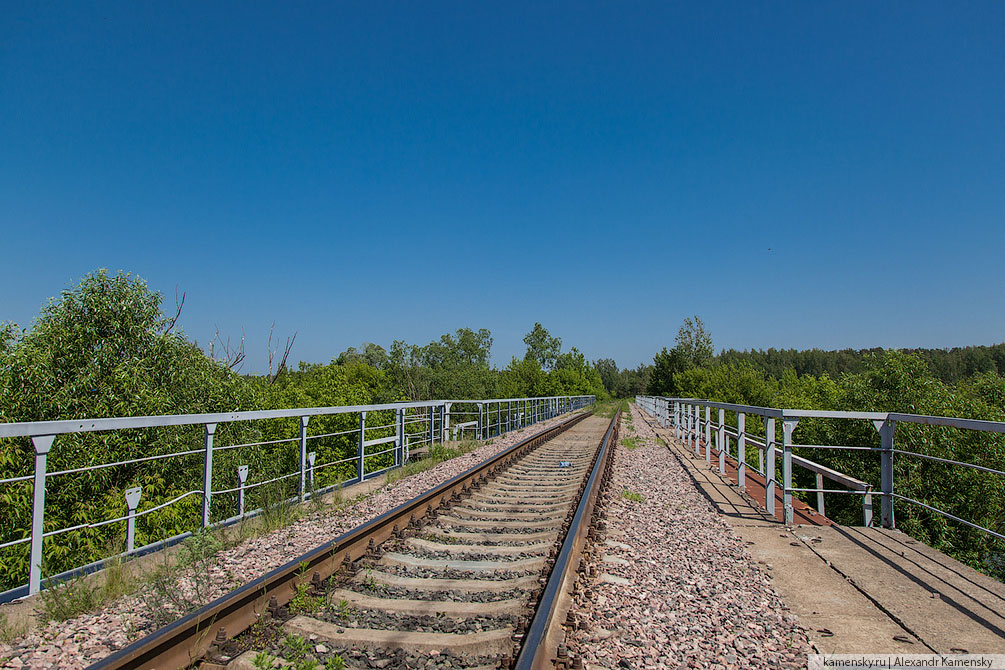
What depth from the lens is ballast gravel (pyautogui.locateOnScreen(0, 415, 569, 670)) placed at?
2.94 meters

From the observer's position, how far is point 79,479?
9438 millimetres

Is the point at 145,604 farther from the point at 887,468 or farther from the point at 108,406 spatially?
the point at 108,406

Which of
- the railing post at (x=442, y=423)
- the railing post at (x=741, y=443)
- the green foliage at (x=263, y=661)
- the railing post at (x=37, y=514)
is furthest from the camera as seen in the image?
the railing post at (x=442, y=423)

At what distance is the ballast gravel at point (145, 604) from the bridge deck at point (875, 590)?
3863mm

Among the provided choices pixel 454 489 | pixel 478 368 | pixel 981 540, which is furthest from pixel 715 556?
pixel 478 368

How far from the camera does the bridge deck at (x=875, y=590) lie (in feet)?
10.6

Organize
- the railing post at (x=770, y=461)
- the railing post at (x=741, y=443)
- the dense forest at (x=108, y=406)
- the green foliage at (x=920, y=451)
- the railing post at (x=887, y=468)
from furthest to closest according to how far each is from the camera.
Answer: the green foliage at (x=920, y=451) < the dense forest at (x=108, y=406) < the railing post at (x=741, y=443) < the railing post at (x=770, y=461) < the railing post at (x=887, y=468)

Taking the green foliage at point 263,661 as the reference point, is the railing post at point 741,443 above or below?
above

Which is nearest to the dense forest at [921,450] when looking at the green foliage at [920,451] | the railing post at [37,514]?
the green foliage at [920,451]

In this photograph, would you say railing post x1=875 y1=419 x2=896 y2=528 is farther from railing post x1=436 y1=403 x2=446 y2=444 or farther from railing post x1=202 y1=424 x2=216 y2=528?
railing post x1=436 y1=403 x2=446 y2=444

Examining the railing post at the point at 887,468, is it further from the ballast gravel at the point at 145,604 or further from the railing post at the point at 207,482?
the railing post at the point at 207,482

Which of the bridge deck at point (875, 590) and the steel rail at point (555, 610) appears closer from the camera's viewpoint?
the steel rail at point (555, 610)

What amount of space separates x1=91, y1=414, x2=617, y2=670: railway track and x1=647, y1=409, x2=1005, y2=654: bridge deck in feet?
5.25

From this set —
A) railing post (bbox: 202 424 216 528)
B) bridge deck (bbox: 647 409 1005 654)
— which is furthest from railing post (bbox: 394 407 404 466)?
bridge deck (bbox: 647 409 1005 654)
